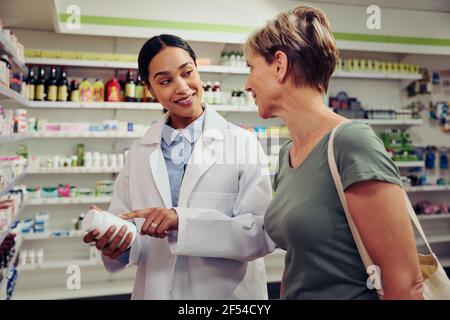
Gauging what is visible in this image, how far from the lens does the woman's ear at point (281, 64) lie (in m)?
0.89

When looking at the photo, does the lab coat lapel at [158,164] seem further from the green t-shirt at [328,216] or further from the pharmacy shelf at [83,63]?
the pharmacy shelf at [83,63]

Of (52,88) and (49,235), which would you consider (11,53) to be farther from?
(49,235)

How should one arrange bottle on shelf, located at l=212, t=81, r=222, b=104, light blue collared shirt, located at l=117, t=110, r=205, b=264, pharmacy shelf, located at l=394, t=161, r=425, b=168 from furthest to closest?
pharmacy shelf, located at l=394, t=161, r=425, b=168
bottle on shelf, located at l=212, t=81, r=222, b=104
light blue collared shirt, located at l=117, t=110, r=205, b=264

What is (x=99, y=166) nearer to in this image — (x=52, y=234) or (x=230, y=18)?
(x=52, y=234)

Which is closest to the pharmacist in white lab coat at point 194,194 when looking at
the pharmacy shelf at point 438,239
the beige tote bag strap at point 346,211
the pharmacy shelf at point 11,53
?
the beige tote bag strap at point 346,211

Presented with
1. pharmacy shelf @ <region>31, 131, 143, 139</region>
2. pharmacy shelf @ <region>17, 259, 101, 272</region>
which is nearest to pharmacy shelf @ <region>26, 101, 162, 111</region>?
pharmacy shelf @ <region>31, 131, 143, 139</region>

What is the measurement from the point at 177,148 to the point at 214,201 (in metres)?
0.24

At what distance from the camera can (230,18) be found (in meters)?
3.96

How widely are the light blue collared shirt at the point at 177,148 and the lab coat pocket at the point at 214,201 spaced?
8 cm

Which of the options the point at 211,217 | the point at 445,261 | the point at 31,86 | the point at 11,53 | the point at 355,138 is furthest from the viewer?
the point at 445,261

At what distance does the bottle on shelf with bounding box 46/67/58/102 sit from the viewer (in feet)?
11.7

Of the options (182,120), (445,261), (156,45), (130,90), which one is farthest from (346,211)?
(445,261)

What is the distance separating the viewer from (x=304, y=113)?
902mm

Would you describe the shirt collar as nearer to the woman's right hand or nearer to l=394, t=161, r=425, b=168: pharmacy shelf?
the woman's right hand
